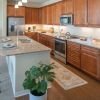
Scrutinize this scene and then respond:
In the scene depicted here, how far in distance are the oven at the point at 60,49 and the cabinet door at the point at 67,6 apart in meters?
1.17

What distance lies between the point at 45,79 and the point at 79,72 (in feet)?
8.17

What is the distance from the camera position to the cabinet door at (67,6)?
5445 mm

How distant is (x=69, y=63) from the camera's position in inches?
210

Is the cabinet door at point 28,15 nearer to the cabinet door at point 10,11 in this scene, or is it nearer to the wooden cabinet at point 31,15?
the wooden cabinet at point 31,15

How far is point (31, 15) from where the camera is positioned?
8.79 meters

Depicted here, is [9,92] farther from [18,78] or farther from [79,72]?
[79,72]

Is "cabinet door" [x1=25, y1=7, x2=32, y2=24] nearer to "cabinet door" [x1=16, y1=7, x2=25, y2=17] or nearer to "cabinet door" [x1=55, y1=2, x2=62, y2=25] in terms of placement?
"cabinet door" [x1=16, y1=7, x2=25, y2=17]

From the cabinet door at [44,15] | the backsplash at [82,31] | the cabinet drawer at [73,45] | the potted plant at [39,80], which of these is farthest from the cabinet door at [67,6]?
the potted plant at [39,80]

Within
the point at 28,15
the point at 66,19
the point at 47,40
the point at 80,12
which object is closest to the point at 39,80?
the point at 80,12

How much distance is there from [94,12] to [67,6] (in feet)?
5.65

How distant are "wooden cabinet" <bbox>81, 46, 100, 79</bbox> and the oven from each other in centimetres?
116

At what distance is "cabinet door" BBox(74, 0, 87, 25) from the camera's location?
4652mm

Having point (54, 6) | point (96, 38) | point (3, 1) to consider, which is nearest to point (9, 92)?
point (96, 38)

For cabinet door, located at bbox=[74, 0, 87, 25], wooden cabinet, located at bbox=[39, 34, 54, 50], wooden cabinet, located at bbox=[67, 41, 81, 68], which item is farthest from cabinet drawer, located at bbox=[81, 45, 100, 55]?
wooden cabinet, located at bbox=[39, 34, 54, 50]
